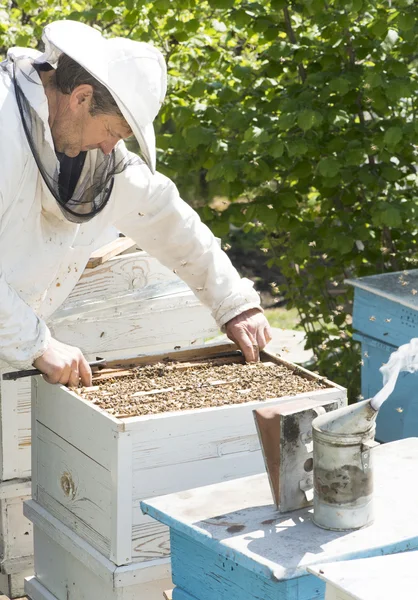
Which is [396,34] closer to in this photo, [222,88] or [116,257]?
[222,88]

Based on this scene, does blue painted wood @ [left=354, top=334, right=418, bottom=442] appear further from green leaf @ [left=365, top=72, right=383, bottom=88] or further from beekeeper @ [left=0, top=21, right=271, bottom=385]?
green leaf @ [left=365, top=72, right=383, bottom=88]

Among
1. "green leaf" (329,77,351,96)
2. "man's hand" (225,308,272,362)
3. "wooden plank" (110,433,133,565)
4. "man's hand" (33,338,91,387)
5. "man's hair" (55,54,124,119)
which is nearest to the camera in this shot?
"wooden plank" (110,433,133,565)

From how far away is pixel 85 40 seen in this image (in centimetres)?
243

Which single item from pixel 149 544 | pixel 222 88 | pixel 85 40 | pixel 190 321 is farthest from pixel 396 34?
pixel 149 544

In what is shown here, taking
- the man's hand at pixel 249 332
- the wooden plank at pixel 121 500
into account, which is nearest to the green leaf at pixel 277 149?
the man's hand at pixel 249 332

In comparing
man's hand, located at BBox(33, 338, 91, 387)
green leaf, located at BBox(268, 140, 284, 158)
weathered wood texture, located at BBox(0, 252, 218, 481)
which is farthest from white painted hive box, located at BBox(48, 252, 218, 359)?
green leaf, located at BBox(268, 140, 284, 158)

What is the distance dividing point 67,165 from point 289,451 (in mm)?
1141

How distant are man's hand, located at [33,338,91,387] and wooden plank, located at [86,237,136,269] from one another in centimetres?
70

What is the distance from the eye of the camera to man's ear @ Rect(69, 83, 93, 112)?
244 centimetres

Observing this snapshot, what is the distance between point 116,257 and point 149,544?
1.18m

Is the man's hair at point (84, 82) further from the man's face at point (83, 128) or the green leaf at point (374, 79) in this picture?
the green leaf at point (374, 79)

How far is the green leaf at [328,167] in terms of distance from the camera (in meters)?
4.08

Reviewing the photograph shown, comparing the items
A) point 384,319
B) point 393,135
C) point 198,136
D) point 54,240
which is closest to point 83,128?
point 54,240

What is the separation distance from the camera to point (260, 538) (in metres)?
1.88
